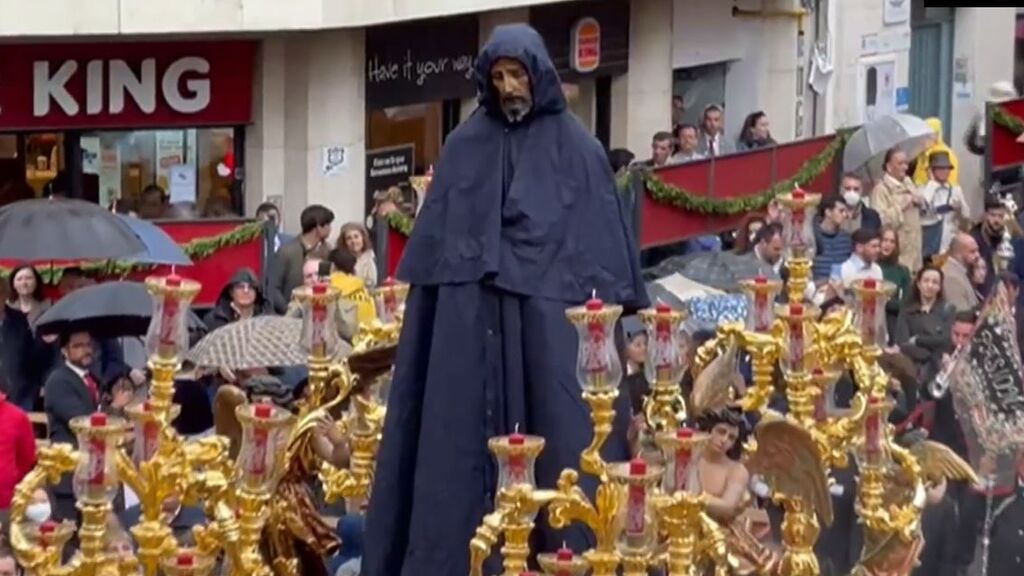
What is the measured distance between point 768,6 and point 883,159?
5731mm

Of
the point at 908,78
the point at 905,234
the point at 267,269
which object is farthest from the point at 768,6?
the point at 267,269

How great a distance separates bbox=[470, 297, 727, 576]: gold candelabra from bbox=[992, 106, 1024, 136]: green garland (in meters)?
16.7

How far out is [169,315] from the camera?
8312mm

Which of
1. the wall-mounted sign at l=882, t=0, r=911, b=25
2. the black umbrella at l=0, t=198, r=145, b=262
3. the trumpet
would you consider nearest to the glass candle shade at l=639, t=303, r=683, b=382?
the trumpet

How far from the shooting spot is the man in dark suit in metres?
12.7

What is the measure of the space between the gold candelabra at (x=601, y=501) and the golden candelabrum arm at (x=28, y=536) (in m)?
1.09

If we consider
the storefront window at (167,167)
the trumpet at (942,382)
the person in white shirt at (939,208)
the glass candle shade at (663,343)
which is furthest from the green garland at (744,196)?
the glass candle shade at (663,343)

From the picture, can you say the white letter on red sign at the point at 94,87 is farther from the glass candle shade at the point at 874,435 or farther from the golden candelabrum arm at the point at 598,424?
the golden candelabrum arm at the point at 598,424

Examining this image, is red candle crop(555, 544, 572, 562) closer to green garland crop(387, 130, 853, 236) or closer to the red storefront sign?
green garland crop(387, 130, 853, 236)

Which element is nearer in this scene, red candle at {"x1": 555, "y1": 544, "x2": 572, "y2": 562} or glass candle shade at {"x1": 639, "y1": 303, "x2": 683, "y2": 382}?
red candle at {"x1": 555, "y1": 544, "x2": 572, "y2": 562}

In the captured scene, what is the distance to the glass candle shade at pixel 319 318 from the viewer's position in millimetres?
8859

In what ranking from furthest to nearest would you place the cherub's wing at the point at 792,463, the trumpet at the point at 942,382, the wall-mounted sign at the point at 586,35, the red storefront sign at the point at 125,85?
the wall-mounted sign at the point at 586,35 → the red storefront sign at the point at 125,85 → the trumpet at the point at 942,382 → the cherub's wing at the point at 792,463

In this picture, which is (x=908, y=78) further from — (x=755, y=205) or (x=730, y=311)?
(x=730, y=311)

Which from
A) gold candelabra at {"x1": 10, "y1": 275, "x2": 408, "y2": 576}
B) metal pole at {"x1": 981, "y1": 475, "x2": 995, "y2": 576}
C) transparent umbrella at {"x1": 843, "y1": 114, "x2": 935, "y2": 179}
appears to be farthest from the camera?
transparent umbrella at {"x1": 843, "y1": 114, "x2": 935, "y2": 179}
